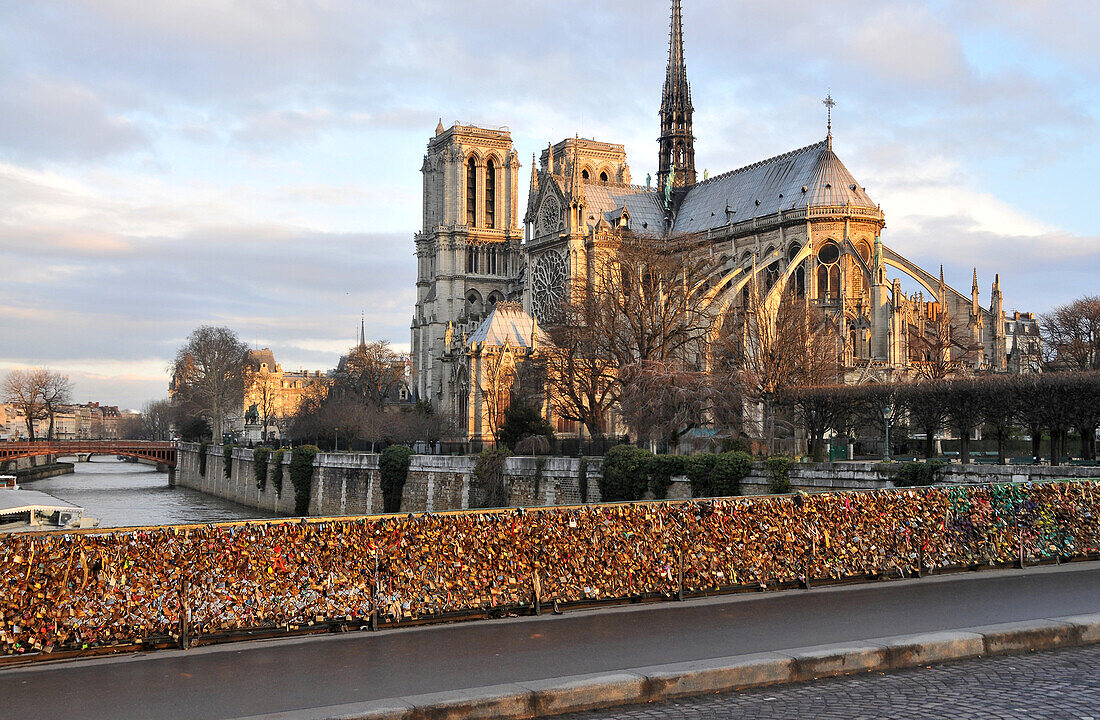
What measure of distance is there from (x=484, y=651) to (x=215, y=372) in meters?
78.1

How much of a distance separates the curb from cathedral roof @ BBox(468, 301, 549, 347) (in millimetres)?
43404

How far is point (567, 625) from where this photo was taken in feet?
35.8

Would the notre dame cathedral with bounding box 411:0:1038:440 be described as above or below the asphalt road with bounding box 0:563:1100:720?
above

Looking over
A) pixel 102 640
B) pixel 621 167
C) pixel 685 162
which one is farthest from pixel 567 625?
pixel 621 167

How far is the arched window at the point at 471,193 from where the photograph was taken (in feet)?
308

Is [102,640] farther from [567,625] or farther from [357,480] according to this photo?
[357,480]

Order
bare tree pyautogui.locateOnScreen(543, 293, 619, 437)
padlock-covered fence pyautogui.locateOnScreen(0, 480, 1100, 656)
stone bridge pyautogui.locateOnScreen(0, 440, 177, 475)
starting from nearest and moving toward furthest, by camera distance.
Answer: padlock-covered fence pyautogui.locateOnScreen(0, 480, 1100, 656) → bare tree pyautogui.locateOnScreen(543, 293, 619, 437) → stone bridge pyautogui.locateOnScreen(0, 440, 177, 475)

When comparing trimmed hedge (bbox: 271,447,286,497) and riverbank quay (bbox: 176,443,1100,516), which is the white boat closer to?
riverbank quay (bbox: 176,443,1100,516)

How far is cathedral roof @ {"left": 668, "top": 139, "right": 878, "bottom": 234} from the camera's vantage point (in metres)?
61.2

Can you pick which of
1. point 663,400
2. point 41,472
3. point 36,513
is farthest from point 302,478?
point 41,472

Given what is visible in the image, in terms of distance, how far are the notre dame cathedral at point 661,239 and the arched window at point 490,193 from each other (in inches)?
3.5

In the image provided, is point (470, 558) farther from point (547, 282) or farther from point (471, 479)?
point (547, 282)

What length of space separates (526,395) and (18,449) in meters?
47.9

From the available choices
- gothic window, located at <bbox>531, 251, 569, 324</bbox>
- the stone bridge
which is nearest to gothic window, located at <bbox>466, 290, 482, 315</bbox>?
gothic window, located at <bbox>531, 251, 569, 324</bbox>
